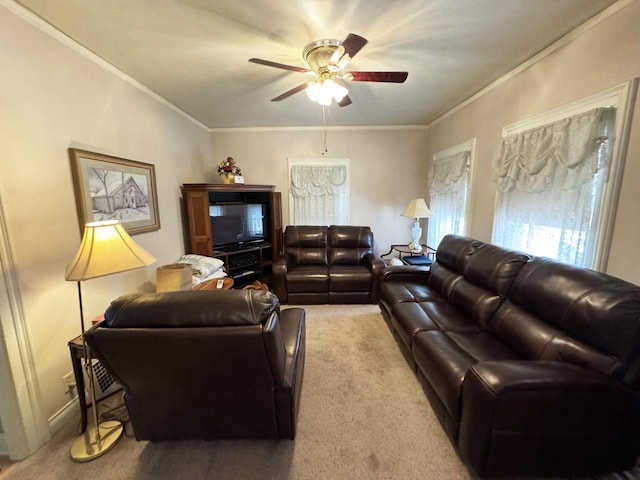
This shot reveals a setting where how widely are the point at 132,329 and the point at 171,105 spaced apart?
302 cm

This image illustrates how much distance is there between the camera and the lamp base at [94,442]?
1.47 m

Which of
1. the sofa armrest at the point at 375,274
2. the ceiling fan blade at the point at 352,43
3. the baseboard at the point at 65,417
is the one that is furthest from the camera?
the sofa armrest at the point at 375,274

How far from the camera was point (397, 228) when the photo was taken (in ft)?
15.1

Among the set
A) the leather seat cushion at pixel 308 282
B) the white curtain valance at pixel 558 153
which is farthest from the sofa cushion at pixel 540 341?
the leather seat cushion at pixel 308 282

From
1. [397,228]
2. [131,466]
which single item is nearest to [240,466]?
[131,466]

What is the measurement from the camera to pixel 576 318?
4.56 feet

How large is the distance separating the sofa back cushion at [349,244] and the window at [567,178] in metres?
1.82

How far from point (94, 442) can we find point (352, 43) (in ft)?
9.33

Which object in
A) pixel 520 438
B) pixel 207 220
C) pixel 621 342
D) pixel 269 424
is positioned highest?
pixel 207 220

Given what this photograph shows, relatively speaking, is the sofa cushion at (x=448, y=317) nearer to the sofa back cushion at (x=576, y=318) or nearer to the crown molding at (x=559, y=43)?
the sofa back cushion at (x=576, y=318)

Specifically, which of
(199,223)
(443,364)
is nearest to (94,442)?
(443,364)

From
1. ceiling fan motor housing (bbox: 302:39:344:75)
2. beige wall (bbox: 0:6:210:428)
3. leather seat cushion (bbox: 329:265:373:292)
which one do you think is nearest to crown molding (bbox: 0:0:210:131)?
beige wall (bbox: 0:6:210:428)

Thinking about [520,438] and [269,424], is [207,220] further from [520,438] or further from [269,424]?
[520,438]

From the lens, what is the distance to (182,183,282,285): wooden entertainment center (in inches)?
131
